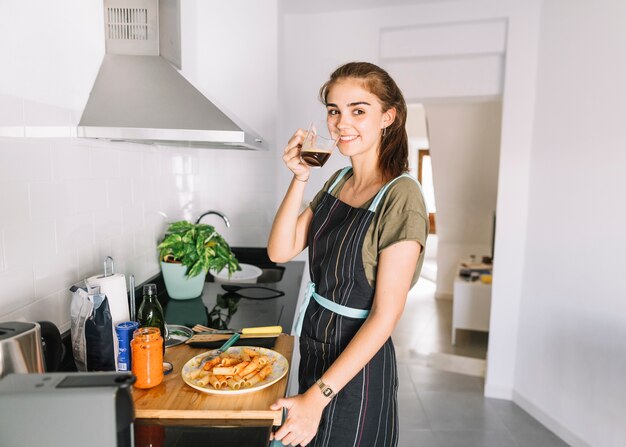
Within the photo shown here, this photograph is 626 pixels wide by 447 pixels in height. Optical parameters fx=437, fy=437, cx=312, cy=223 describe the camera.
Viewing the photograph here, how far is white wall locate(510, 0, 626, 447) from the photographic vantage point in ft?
7.01

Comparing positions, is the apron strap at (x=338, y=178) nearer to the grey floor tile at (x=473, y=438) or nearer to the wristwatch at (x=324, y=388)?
the wristwatch at (x=324, y=388)

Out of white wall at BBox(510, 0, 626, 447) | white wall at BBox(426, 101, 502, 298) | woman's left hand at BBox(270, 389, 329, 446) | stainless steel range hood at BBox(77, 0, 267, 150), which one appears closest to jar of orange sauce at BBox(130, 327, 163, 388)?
woman's left hand at BBox(270, 389, 329, 446)

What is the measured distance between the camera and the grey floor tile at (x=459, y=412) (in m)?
2.65

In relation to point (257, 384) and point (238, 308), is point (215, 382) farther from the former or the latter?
point (238, 308)

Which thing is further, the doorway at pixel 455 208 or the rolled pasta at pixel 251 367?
the doorway at pixel 455 208

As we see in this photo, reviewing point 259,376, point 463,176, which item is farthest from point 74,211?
point 463,176

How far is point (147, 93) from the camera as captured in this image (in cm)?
133

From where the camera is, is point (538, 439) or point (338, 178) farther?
point (538, 439)

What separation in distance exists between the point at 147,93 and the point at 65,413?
1006 millimetres

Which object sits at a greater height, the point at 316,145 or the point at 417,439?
the point at 316,145

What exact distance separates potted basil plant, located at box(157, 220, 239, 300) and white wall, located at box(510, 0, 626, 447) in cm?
186

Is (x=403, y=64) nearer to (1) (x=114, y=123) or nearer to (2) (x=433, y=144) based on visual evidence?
(2) (x=433, y=144)

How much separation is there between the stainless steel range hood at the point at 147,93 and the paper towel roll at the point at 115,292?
1.28ft

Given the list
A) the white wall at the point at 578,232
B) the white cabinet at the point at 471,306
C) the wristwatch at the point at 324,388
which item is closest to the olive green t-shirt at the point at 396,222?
the wristwatch at the point at 324,388
